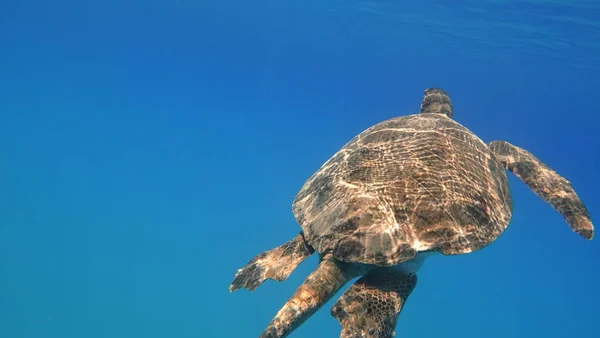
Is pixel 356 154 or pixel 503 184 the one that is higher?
pixel 356 154

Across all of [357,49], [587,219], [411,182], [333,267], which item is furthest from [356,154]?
[357,49]

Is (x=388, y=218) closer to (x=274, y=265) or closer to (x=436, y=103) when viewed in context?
(x=274, y=265)

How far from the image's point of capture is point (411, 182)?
18.2ft

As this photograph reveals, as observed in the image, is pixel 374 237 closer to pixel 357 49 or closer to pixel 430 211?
pixel 430 211

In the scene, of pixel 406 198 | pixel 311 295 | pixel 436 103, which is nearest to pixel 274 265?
pixel 311 295

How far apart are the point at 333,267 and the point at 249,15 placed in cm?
7156

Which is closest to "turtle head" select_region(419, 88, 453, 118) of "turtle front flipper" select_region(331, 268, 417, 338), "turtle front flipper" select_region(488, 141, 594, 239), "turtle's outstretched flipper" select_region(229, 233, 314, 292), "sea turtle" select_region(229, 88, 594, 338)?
"turtle front flipper" select_region(488, 141, 594, 239)

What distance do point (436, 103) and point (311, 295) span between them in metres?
5.53

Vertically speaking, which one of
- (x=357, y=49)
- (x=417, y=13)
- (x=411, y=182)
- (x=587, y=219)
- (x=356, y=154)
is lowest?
(x=587, y=219)

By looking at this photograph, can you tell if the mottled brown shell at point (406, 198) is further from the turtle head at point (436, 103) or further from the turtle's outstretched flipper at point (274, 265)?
the turtle head at point (436, 103)

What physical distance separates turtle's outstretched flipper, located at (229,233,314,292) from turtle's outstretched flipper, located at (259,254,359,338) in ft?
2.08

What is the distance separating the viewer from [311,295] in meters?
4.71

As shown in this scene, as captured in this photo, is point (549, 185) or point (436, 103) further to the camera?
point (436, 103)

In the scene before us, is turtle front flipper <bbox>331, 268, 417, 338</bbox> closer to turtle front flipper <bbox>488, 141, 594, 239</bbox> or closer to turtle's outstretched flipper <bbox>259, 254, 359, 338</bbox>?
turtle's outstretched flipper <bbox>259, 254, 359, 338</bbox>
